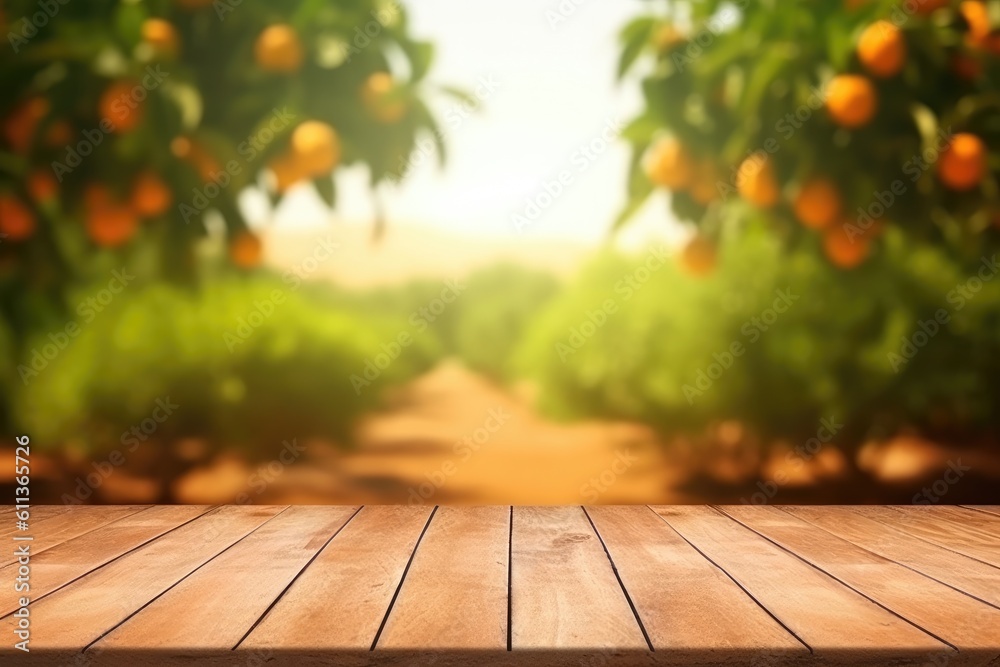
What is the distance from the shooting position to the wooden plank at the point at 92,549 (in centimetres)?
137

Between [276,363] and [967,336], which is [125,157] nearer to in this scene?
[276,363]

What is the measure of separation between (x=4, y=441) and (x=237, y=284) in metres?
0.65

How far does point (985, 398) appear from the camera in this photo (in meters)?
2.23

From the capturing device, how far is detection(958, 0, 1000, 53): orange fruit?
220 centimetres

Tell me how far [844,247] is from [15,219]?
73.6 inches

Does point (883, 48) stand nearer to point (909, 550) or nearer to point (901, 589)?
point (909, 550)

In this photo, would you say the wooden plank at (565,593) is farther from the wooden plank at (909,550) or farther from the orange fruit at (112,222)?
the orange fruit at (112,222)

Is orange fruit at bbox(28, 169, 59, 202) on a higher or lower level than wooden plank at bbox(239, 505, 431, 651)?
higher

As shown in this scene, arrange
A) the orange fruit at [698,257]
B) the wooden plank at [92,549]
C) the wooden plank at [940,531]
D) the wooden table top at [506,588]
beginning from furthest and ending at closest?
the orange fruit at [698,257] < the wooden plank at [940,531] < the wooden plank at [92,549] < the wooden table top at [506,588]

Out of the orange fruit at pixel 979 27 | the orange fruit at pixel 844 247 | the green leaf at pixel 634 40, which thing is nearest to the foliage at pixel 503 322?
the green leaf at pixel 634 40

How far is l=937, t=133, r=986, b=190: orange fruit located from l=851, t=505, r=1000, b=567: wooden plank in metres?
0.75

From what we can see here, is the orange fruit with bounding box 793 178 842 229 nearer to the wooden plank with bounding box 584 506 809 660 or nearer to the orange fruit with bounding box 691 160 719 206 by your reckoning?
the orange fruit with bounding box 691 160 719 206

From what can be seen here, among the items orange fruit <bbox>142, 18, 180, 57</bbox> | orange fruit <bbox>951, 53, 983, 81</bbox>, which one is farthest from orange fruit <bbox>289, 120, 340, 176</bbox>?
orange fruit <bbox>951, 53, 983, 81</bbox>

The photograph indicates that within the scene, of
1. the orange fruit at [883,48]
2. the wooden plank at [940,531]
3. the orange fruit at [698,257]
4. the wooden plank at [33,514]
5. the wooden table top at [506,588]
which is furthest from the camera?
the orange fruit at [698,257]
